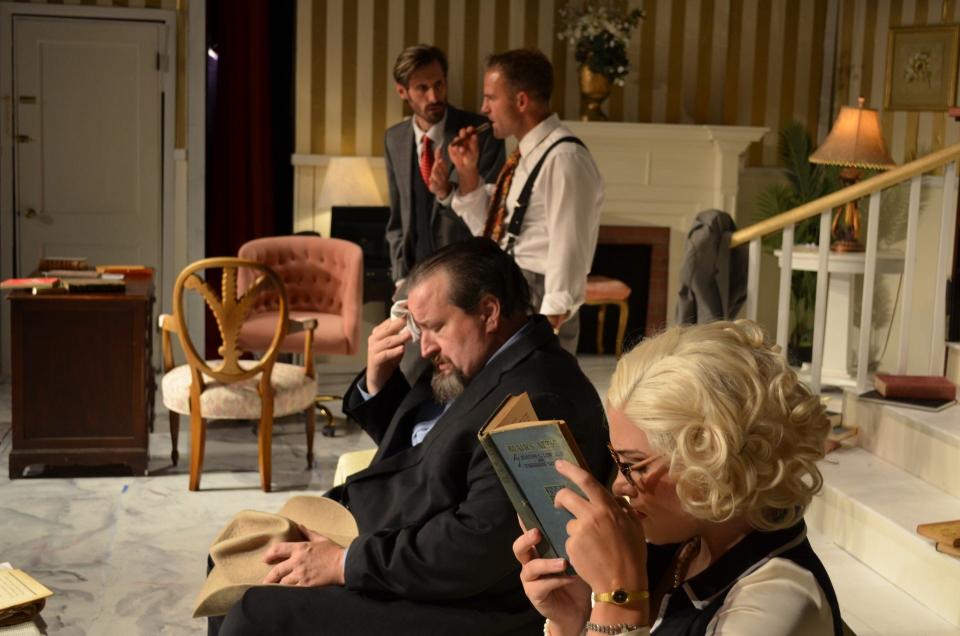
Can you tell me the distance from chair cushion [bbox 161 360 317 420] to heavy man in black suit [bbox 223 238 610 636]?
Answer: 2.24m

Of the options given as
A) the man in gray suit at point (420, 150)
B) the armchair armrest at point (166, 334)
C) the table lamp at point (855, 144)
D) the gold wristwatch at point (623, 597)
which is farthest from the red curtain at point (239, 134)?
the gold wristwatch at point (623, 597)

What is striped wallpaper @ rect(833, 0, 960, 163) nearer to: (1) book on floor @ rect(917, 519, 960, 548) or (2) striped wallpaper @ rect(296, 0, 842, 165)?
(2) striped wallpaper @ rect(296, 0, 842, 165)

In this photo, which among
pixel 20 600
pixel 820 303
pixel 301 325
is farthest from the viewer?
pixel 301 325

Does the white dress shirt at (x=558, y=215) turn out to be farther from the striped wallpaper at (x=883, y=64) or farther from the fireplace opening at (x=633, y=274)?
the striped wallpaper at (x=883, y=64)

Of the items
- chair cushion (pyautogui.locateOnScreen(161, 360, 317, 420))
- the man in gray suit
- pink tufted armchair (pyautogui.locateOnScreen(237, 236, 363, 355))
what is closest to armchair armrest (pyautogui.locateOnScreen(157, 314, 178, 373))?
chair cushion (pyautogui.locateOnScreen(161, 360, 317, 420))

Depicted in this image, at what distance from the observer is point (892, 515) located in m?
3.62

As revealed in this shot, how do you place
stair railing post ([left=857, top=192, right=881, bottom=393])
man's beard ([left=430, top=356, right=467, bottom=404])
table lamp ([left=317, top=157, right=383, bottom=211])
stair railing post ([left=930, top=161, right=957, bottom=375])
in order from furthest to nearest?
1. table lamp ([left=317, top=157, right=383, bottom=211])
2. stair railing post ([left=857, top=192, right=881, bottom=393])
3. stair railing post ([left=930, top=161, right=957, bottom=375])
4. man's beard ([left=430, top=356, right=467, bottom=404])

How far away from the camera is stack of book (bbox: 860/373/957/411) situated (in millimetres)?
4285

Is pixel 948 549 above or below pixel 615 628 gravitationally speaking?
below

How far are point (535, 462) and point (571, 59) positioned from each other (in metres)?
6.57

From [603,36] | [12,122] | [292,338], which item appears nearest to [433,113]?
[292,338]

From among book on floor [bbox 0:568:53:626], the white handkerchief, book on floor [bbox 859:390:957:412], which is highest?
the white handkerchief

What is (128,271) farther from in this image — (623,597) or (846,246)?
(623,597)

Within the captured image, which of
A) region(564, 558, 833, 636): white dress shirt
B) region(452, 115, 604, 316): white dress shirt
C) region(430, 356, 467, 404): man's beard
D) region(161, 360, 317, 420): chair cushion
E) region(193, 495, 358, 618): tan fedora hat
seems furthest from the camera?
region(161, 360, 317, 420): chair cushion
